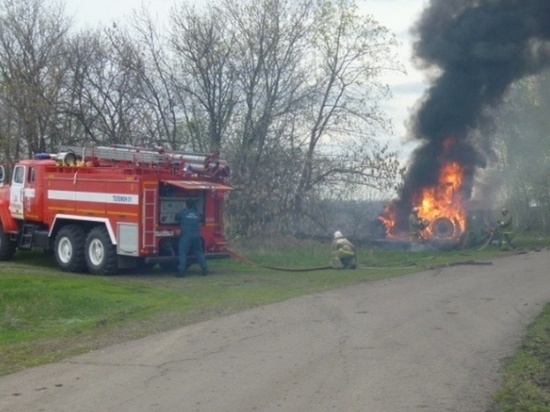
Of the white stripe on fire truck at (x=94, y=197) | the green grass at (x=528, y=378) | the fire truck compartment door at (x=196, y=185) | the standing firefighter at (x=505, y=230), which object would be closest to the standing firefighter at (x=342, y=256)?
the fire truck compartment door at (x=196, y=185)

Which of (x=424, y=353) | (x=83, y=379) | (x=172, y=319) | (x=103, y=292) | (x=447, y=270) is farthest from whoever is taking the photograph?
(x=447, y=270)

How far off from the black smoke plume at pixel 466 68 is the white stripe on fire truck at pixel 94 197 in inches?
508

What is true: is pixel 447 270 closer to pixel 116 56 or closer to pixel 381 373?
pixel 381 373

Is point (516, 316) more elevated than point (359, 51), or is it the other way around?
point (359, 51)

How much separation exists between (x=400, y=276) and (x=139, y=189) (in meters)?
5.87

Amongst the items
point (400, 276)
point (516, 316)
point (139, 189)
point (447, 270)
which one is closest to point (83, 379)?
point (516, 316)

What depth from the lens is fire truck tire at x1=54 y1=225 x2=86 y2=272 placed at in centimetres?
1997

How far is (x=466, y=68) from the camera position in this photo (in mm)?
28781

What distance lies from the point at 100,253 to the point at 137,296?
3.93m

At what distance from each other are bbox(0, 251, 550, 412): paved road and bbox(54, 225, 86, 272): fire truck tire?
7.04 meters

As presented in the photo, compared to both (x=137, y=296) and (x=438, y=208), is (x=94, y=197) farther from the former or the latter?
(x=438, y=208)

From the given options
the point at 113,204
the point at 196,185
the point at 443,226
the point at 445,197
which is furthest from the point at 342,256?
the point at 445,197

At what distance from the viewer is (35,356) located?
1039cm

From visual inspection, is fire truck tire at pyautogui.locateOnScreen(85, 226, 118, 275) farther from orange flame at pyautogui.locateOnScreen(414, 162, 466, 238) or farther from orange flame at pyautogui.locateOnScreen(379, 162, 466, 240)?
orange flame at pyautogui.locateOnScreen(414, 162, 466, 238)
